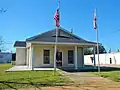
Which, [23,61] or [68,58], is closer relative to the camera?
[68,58]

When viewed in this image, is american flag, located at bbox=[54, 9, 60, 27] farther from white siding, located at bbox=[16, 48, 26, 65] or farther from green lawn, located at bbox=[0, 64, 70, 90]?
white siding, located at bbox=[16, 48, 26, 65]

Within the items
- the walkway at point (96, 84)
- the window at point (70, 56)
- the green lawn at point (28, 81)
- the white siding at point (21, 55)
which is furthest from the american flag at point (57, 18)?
the white siding at point (21, 55)

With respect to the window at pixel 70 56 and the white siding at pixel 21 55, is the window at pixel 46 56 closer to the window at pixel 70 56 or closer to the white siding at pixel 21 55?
the window at pixel 70 56

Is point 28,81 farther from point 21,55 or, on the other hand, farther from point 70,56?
point 21,55

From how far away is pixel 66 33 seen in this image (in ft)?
97.9

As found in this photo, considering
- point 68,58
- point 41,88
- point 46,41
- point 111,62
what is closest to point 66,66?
point 68,58

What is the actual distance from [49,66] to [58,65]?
164cm

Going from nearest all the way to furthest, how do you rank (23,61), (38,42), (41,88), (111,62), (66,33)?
(41,88) < (38,42) < (66,33) < (23,61) < (111,62)

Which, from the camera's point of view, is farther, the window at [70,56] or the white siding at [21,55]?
the white siding at [21,55]

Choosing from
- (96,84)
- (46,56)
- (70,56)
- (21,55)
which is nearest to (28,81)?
(96,84)

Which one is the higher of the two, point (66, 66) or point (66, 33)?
point (66, 33)

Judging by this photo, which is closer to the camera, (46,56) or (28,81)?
(28,81)

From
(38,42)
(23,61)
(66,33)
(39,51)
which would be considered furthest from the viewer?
(23,61)

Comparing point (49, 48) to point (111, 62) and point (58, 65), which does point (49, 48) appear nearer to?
point (58, 65)
